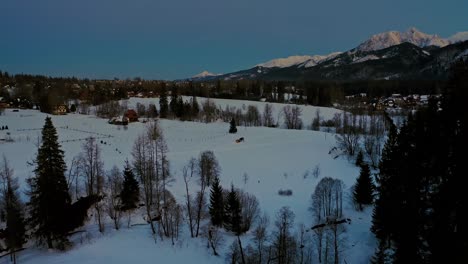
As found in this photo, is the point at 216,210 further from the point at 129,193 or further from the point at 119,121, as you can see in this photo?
the point at 119,121

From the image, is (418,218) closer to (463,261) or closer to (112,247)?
(463,261)

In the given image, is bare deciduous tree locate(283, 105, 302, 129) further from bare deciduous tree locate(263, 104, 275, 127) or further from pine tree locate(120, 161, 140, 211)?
pine tree locate(120, 161, 140, 211)

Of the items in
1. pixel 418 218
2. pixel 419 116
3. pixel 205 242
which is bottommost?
pixel 205 242

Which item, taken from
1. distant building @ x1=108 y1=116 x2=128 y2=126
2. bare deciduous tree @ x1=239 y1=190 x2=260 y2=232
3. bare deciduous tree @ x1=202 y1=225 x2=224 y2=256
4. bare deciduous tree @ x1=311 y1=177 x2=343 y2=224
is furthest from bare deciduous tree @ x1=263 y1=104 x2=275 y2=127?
bare deciduous tree @ x1=202 y1=225 x2=224 y2=256

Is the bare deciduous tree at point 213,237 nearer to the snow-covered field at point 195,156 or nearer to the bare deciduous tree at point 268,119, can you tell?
the snow-covered field at point 195,156

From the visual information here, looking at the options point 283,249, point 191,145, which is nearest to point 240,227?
point 283,249

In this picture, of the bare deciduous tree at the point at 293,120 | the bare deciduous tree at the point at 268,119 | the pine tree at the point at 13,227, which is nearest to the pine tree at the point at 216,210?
the pine tree at the point at 13,227

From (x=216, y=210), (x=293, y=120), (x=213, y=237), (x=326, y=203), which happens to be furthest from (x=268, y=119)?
(x=213, y=237)
